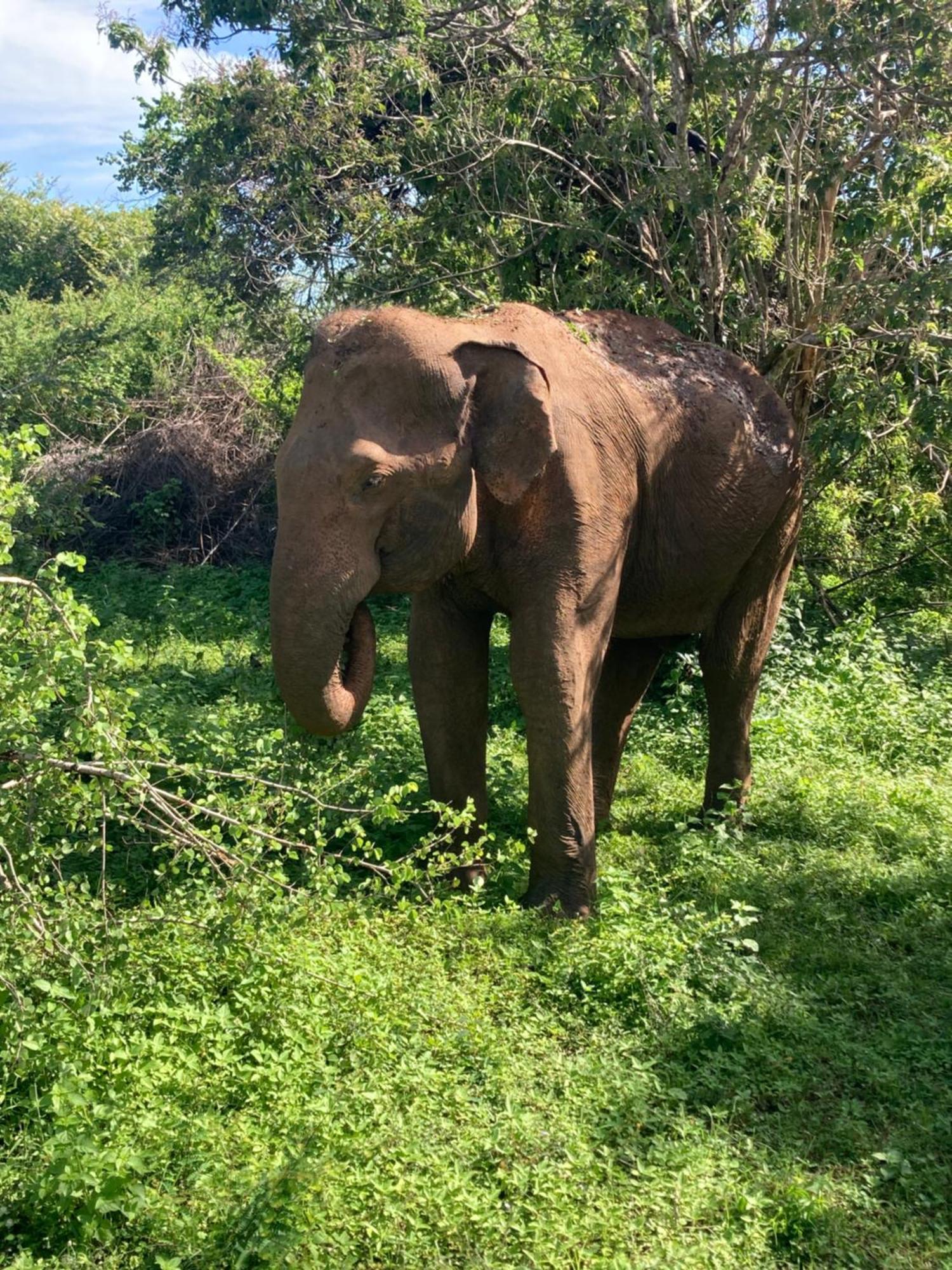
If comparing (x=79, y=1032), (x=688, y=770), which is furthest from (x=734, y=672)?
(x=79, y=1032)

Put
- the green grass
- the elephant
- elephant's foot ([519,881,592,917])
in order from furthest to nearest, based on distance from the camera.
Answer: elephant's foot ([519,881,592,917]) < the elephant < the green grass

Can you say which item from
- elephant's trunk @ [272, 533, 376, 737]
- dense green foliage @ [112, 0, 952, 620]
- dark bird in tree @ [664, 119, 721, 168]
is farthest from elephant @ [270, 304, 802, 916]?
dark bird in tree @ [664, 119, 721, 168]

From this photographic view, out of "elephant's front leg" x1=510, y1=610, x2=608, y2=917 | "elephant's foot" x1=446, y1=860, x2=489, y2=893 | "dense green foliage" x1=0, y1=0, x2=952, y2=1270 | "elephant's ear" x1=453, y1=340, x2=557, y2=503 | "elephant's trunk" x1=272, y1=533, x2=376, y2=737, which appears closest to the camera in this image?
"dense green foliage" x1=0, y1=0, x2=952, y2=1270

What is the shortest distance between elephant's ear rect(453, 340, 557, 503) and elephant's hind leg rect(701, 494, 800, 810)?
1.96 metres

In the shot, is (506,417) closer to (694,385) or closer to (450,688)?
(450,688)

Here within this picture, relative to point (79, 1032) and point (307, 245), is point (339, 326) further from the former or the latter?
point (307, 245)

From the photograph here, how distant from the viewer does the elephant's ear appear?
5.06m

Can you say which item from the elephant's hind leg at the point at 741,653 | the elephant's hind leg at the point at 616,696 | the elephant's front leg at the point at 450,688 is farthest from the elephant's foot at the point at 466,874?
the elephant's hind leg at the point at 741,653

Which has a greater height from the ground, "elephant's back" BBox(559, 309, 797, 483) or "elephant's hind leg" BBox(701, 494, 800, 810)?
"elephant's back" BBox(559, 309, 797, 483)

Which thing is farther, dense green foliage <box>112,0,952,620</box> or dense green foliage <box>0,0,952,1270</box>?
dense green foliage <box>112,0,952,620</box>

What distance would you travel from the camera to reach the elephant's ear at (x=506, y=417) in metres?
5.06

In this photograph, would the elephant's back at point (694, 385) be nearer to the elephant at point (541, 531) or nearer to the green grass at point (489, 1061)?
the elephant at point (541, 531)

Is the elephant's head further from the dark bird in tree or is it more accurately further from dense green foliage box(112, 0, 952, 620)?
the dark bird in tree

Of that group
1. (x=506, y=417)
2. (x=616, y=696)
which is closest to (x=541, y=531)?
(x=506, y=417)
